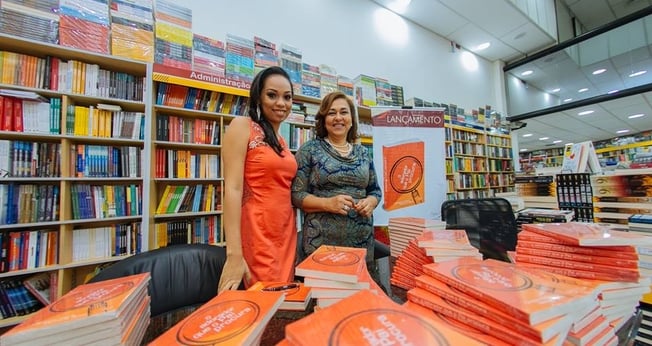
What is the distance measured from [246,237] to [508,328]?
0.96 metres

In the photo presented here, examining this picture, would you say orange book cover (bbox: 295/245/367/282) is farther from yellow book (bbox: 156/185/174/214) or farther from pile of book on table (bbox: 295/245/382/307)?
yellow book (bbox: 156/185/174/214)

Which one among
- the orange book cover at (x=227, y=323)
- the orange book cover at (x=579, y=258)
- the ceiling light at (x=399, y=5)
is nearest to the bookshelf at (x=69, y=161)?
the orange book cover at (x=227, y=323)

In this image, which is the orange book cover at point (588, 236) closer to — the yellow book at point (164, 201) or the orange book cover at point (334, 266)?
the orange book cover at point (334, 266)

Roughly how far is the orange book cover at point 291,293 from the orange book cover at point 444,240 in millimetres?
370

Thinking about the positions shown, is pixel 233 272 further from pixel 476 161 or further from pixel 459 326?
pixel 476 161

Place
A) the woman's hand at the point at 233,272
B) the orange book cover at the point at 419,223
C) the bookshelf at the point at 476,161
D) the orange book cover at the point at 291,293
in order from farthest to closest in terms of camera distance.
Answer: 1. the bookshelf at the point at 476,161
2. the orange book cover at the point at 419,223
3. the woman's hand at the point at 233,272
4. the orange book cover at the point at 291,293

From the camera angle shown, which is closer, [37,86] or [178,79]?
[37,86]

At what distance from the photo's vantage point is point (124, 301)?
0.44 metres

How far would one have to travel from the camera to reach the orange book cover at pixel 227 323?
14.5 inches

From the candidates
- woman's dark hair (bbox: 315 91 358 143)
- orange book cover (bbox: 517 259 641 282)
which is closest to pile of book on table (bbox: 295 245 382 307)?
orange book cover (bbox: 517 259 641 282)

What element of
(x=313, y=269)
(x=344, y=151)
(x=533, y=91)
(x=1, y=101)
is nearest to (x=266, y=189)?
(x=344, y=151)

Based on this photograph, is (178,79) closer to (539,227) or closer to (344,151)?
(344,151)

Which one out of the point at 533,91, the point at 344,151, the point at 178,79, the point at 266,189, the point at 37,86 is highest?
the point at 533,91

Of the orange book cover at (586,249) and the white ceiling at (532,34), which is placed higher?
the white ceiling at (532,34)
